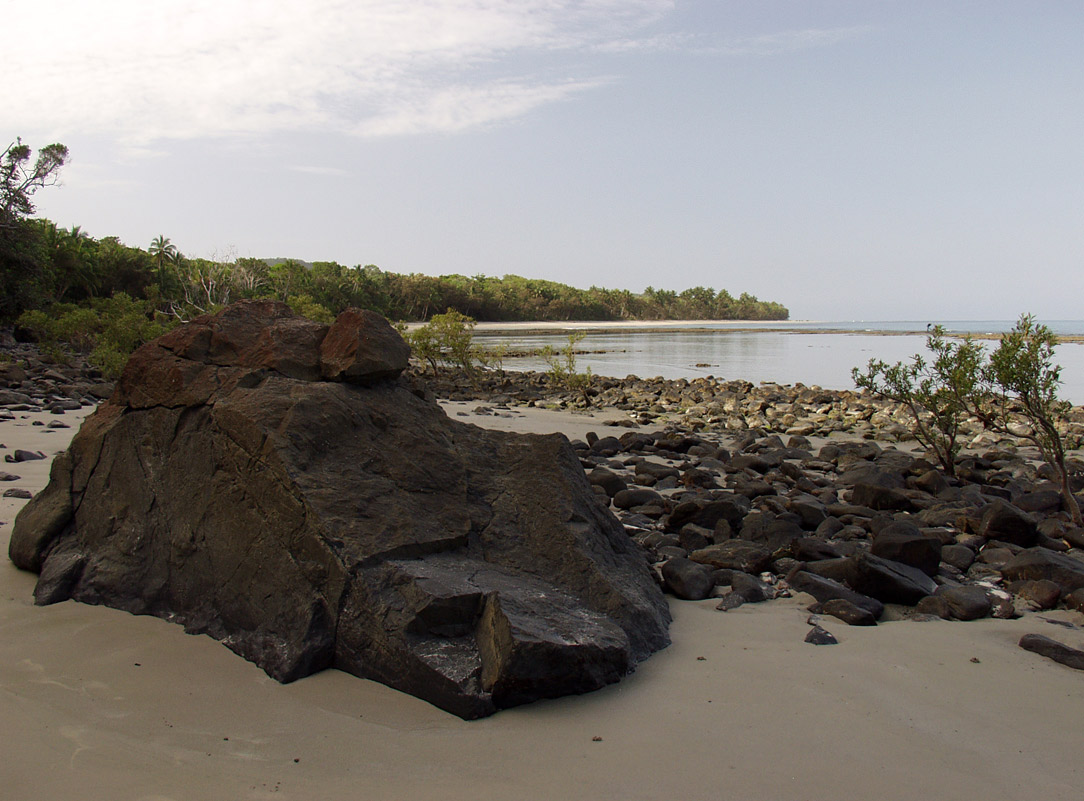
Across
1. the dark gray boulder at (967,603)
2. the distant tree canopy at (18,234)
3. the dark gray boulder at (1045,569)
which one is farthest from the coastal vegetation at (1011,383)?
the distant tree canopy at (18,234)

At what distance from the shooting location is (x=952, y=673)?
3350mm

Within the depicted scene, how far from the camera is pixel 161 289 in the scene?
50.4 meters

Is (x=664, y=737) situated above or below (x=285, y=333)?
below

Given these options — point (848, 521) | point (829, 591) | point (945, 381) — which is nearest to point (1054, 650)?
point (829, 591)

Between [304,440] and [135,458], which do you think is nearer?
[304,440]

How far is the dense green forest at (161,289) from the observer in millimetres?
26141

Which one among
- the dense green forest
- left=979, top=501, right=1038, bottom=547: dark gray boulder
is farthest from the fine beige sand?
the dense green forest

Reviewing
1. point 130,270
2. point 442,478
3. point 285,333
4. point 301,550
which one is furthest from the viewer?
point 130,270

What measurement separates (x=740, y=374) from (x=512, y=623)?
27.9 metres

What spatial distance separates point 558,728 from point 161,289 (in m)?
55.1

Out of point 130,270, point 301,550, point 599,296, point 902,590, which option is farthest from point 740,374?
point 599,296

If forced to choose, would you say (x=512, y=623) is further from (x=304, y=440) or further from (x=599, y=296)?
(x=599, y=296)

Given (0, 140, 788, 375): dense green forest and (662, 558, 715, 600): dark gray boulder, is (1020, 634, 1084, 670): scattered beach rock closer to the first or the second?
(662, 558, 715, 600): dark gray boulder

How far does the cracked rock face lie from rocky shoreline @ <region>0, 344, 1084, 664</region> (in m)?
0.79
